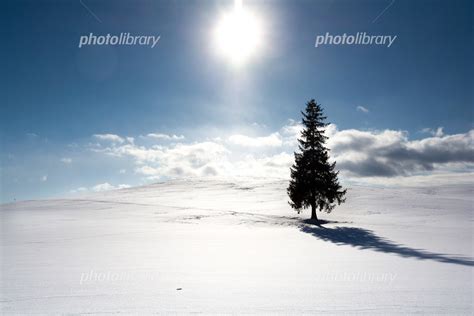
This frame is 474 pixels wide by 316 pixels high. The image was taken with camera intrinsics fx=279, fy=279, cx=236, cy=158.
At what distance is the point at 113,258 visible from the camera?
34.8 feet

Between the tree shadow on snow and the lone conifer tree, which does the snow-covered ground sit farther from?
the lone conifer tree

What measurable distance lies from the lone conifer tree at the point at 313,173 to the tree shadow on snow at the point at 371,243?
275cm

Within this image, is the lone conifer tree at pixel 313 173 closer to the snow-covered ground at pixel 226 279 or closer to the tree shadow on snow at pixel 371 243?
the tree shadow on snow at pixel 371 243

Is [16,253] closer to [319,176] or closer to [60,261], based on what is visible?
[60,261]

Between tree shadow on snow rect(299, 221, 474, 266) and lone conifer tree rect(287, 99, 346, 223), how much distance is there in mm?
2747

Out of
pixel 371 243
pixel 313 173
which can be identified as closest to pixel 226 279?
pixel 371 243

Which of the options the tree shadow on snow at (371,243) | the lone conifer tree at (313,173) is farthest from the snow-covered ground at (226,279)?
the lone conifer tree at (313,173)

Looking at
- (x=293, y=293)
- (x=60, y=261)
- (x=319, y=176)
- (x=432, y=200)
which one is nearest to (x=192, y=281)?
(x=293, y=293)

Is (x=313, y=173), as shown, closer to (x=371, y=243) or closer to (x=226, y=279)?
(x=371, y=243)

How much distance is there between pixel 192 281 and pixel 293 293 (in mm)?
2614

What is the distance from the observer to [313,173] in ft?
93.3

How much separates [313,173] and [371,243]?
12861 millimetres

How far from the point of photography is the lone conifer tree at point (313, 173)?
1107 inches

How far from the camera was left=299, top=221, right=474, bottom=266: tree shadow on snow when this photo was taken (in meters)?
10.8
